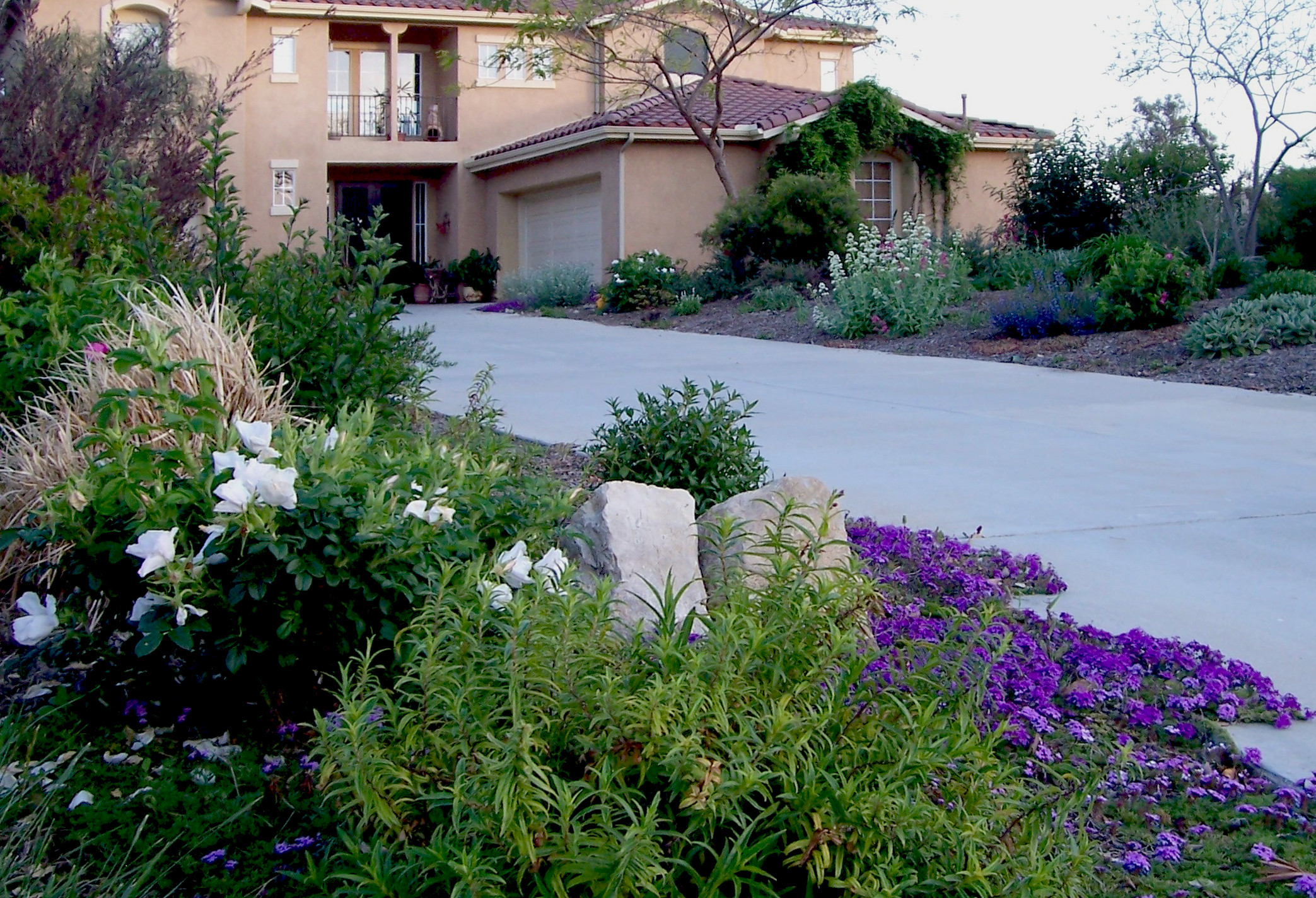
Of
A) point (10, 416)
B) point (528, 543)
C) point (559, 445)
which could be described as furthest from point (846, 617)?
point (559, 445)

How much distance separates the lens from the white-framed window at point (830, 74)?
101 ft

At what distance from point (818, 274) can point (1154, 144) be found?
23.1ft

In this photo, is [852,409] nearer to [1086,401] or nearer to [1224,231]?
[1086,401]

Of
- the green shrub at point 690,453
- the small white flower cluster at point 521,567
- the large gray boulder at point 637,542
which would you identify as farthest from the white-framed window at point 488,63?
the small white flower cluster at point 521,567

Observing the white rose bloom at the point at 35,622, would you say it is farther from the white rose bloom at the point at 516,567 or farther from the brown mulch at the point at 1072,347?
the brown mulch at the point at 1072,347

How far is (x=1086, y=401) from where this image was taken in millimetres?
9898

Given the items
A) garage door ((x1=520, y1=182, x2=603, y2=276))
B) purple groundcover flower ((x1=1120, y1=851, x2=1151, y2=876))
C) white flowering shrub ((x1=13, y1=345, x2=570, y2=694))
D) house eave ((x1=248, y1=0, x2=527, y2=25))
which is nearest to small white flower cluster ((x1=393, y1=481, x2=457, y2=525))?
white flowering shrub ((x1=13, y1=345, x2=570, y2=694))

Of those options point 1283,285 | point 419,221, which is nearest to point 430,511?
point 1283,285

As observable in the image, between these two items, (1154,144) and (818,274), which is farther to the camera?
(1154,144)

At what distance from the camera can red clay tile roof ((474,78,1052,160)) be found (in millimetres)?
23453

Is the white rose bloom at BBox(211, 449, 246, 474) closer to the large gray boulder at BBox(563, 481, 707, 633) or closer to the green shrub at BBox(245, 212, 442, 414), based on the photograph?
the large gray boulder at BBox(563, 481, 707, 633)

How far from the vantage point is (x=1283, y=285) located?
44.0 ft

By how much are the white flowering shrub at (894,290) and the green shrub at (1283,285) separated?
344cm

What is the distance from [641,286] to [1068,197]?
752 cm
